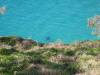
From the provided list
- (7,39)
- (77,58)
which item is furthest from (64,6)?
(77,58)

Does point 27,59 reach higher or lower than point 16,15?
lower

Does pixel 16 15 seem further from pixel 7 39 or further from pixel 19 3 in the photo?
pixel 7 39

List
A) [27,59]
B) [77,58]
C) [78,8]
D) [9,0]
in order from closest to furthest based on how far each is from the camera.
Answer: [27,59] < [77,58] < [78,8] < [9,0]

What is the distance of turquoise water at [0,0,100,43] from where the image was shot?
42.6 m

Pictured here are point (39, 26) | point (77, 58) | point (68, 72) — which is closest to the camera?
point (68, 72)

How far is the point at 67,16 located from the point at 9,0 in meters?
10.9

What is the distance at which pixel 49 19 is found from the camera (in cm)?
4541

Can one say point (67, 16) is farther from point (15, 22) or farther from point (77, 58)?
point (77, 58)

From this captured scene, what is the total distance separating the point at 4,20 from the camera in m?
46.7

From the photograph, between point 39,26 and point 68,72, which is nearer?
point 68,72

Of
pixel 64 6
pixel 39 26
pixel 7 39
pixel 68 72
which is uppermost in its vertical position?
pixel 64 6

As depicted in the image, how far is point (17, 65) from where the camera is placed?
1262 centimetres

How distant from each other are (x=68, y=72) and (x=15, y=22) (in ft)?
110

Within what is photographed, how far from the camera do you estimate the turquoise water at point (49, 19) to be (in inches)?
1678
